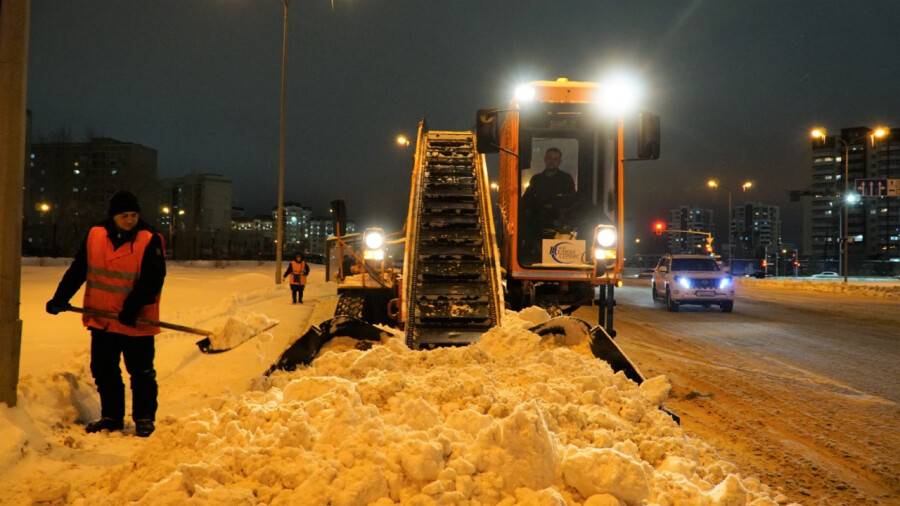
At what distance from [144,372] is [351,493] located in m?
2.56

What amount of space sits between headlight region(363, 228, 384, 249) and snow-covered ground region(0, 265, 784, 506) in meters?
3.85

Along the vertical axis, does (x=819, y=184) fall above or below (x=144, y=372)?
above

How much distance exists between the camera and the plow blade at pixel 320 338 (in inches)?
237

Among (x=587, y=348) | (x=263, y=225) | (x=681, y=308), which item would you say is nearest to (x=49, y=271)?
(x=681, y=308)

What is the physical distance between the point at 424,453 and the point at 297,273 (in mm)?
13806

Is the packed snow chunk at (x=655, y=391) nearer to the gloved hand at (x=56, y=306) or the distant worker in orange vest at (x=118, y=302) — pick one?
the distant worker in orange vest at (x=118, y=302)

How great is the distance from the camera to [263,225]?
6255 inches

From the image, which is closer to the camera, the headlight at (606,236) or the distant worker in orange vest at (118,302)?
the distant worker in orange vest at (118,302)

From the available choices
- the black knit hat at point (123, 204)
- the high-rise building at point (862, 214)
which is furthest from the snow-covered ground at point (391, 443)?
the high-rise building at point (862, 214)

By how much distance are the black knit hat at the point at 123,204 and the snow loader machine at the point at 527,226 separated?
148 inches

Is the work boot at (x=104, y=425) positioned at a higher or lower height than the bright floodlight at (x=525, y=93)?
lower

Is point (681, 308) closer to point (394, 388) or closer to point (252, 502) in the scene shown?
point (394, 388)

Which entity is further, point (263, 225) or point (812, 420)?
point (263, 225)

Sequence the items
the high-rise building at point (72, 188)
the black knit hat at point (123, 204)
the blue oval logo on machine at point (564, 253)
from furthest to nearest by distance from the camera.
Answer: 1. the high-rise building at point (72, 188)
2. the blue oval logo on machine at point (564, 253)
3. the black knit hat at point (123, 204)
